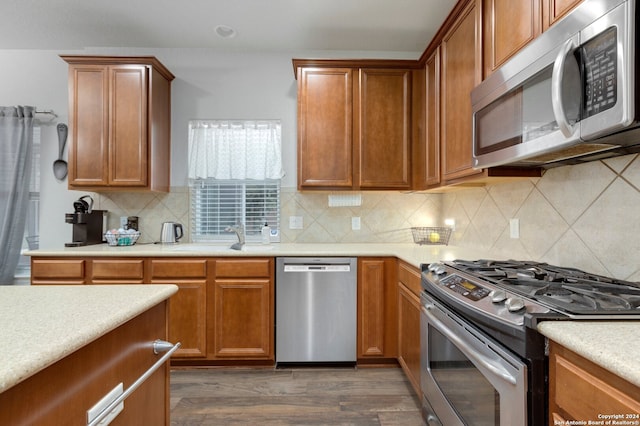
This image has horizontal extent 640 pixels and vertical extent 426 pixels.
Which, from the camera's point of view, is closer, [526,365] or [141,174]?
[526,365]

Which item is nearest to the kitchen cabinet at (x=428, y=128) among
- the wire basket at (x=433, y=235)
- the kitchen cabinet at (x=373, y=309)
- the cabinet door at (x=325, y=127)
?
the wire basket at (x=433, y=235)

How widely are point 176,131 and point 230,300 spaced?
1.74 meters

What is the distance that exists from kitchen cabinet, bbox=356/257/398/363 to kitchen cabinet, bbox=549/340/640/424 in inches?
65.1

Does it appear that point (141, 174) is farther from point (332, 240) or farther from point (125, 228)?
point (332, 240)

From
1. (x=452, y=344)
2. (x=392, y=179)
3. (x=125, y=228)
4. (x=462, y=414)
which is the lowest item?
(x=462, y=414)

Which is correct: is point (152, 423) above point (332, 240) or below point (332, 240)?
below

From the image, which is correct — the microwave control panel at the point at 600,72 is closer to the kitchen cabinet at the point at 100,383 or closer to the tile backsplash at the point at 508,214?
the tile backsplash at the point at 508,214

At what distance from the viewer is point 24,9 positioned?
8.36 ft

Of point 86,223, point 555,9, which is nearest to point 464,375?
point 555,9

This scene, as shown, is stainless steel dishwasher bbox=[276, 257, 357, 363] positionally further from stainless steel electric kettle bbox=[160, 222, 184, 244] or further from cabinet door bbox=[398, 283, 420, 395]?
stainless steel electric kettle bbox=[160, 222, 184, 244]

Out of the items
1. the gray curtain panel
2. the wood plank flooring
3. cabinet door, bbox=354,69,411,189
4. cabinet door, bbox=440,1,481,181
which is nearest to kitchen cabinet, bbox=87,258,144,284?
the wood plank flooring

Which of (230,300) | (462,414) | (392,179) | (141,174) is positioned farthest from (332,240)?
(462,414)

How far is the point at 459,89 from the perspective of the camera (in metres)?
2.01

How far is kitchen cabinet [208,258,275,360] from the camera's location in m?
2.46
